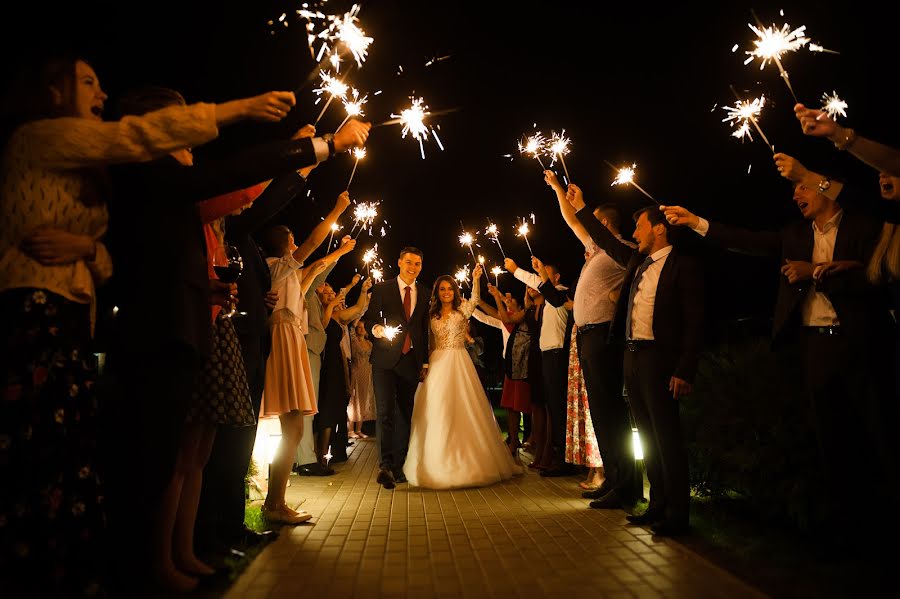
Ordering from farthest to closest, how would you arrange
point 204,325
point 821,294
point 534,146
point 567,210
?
point 534,146
point 567,210
point 821,294
point 204,325

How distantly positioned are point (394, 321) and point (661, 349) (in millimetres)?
3769

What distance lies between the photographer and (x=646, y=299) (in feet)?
→ 15.3

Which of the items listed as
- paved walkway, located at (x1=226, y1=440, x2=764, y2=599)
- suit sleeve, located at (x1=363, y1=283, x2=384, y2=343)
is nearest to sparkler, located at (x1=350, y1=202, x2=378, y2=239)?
suit sleeve, located at (x1=363, y1=283, x2=384, y2=343)

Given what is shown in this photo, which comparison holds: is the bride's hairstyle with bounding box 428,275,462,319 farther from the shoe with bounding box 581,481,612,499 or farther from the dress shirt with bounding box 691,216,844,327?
the dress shirt with bounding box 691,216,844,327

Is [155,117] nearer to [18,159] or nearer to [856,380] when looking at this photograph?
[18,159]

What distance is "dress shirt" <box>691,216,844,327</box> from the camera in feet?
12.0

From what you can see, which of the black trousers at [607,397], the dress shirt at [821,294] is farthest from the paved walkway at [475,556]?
the dress shirt at [821,294]

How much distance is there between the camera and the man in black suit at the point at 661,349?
4.22m

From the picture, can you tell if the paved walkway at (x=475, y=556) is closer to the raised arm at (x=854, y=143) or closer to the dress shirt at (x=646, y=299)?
the dress shirt at (x=646, y=299)

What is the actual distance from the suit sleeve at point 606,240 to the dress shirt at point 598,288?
0.22 metres

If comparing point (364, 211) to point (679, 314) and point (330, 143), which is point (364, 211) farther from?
point (330, 143)

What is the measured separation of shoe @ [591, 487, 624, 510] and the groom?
2.64 metres

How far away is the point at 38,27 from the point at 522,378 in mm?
7231

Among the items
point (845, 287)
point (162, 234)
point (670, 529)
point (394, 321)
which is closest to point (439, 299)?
point (394, 321)
